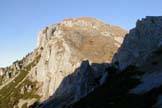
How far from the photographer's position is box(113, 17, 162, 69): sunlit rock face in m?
103

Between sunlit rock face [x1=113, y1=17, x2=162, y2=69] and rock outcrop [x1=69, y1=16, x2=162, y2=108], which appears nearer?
rock outcrop [x1=69, y1=16, x2=162, y2=108]

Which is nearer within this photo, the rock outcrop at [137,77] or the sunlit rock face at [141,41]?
the rock outcrop at [137,77]

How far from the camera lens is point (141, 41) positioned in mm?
110000

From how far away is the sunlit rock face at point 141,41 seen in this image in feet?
338

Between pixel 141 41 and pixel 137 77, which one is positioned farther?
pixel 141 41

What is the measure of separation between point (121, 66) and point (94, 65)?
80.3m

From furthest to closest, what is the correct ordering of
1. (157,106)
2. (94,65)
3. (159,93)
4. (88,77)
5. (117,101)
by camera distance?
1. (94,65)
2. (88,77)
3. (117,101)
4. (159,93)
5. (157,106)

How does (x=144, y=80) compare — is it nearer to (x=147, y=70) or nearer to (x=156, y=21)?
(x=147, y=70)

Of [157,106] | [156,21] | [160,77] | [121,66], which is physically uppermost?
[156,21]

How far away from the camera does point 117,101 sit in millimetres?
62844

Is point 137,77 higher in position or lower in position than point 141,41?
lower

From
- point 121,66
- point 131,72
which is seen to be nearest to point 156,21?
point 121,66

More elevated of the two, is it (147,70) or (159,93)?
(147,70)

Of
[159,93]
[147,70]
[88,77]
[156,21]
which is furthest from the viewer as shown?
[88,77]
